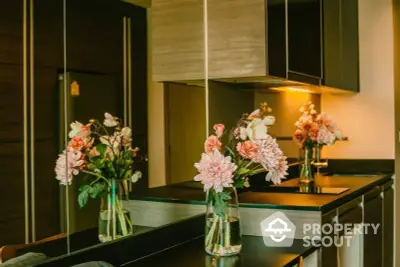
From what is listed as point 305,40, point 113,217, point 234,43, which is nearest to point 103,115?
point 113,217

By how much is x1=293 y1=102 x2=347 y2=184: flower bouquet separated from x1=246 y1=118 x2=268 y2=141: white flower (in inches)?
65.2

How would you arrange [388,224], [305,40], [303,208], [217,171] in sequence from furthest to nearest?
[388,224], [305,40], [303,208], [217,171]

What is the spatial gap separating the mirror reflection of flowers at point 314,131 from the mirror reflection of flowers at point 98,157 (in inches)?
76.8

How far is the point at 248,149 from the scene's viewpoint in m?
2.25

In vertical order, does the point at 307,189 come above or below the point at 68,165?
below

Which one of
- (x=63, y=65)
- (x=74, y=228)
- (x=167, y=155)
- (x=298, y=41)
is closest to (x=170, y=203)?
(x=167, y=155)

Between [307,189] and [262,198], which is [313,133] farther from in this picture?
[262,198]

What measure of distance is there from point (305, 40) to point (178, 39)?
36.9 inches

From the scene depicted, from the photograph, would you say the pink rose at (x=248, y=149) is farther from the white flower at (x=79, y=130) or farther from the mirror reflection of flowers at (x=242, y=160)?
the white flower at (x=79, y=130)

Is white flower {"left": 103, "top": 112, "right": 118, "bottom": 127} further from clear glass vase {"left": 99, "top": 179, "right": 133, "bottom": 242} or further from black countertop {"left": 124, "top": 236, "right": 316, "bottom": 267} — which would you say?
black countertop {"left": 124, "top": 236, "right": 316, "bottom": 267}

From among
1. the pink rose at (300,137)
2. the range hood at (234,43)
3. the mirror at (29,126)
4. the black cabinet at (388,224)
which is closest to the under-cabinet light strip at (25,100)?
the mirror at (29,126)

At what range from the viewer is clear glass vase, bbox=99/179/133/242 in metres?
2.06

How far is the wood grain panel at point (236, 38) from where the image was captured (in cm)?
284

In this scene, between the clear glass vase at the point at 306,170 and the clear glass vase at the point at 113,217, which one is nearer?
the clear glass vase at the point at 113,217
